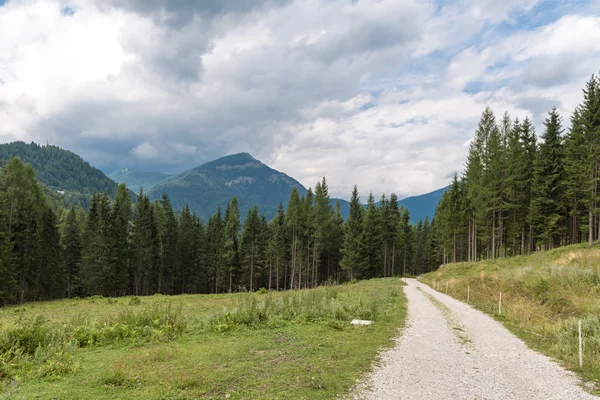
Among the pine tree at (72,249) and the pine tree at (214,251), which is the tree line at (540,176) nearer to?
the pine tree at (214,251)

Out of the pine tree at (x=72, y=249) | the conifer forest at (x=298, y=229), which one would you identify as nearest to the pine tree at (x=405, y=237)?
the conifer forest at (x=298, y=229)

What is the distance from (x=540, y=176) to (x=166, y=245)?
2360 inches

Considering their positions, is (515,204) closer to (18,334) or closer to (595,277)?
(595,277)

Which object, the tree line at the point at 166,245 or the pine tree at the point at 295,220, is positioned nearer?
the tree line at the point at 166,245

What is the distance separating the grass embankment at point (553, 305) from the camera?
33.7ft

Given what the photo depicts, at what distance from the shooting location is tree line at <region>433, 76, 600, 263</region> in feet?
116

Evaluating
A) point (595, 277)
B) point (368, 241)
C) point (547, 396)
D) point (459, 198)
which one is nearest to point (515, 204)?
point (459, 198)

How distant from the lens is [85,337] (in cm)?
1059

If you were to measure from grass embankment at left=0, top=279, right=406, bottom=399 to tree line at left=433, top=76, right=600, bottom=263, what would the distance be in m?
34.7

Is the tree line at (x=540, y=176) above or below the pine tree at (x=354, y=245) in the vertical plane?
above

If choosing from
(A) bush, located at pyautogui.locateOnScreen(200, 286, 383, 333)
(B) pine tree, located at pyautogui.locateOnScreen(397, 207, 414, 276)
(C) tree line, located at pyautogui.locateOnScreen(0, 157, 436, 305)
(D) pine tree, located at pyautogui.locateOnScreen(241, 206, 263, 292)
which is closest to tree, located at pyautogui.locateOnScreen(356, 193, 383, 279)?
(C) tree line, located at pyautogui.locateOnScreen(0, 157, 436, 305)

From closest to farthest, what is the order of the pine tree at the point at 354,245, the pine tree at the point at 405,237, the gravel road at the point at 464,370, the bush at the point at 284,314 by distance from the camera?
the gravel road at the point at 464,370, the bush at the point at 284,314, the pine tree at the point at 354,245, the pine tree at the point at 405,237

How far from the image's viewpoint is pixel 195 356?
334 inches

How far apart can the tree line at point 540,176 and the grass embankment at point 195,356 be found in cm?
3473
